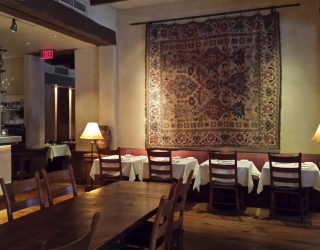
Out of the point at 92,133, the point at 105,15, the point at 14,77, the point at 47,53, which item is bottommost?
the point at 92,133

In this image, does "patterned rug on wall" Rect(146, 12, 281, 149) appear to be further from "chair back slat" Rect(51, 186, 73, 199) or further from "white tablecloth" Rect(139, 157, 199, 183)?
"chair back slat" Rect(51, 186, 73, 199)

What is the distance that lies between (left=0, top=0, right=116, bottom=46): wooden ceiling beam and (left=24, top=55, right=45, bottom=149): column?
2.37 m

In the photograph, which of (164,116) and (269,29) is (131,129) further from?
(269,29)

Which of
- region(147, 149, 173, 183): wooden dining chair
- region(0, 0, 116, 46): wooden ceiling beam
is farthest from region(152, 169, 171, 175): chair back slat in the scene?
region(0, 0, 116, 46): wooden ceiling beam

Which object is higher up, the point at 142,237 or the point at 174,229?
the point at 174,229

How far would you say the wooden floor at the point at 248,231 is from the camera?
3537 mm

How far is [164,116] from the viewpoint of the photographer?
6262 millimetres

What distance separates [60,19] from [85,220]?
3.75 m

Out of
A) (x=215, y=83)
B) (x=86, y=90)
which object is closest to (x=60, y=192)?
(x=215, y=83)

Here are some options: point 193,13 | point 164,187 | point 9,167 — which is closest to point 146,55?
point 193,13

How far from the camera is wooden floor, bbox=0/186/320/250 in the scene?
11.6 ft

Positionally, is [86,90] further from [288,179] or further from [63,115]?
[288,179]

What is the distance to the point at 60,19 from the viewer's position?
193 inches

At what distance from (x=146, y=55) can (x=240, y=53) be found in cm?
188
